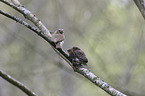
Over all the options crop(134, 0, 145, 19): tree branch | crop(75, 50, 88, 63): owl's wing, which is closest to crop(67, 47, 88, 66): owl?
crop(75, 50, 88, 63): owl's wing

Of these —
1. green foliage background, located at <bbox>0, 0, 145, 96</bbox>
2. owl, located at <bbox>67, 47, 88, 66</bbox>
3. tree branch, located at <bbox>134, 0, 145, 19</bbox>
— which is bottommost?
owl, located at <bbox>67, 47, 88, 66</bbox>

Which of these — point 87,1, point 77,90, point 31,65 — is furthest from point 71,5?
point 77,90

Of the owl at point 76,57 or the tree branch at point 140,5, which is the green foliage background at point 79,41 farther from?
the owl at point 76,57

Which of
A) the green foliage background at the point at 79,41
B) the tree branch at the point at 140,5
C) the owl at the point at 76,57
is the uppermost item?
the green foliage background at the point at 79,41

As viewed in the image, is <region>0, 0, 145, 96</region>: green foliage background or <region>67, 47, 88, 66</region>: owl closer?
<region>67, 47, 88, 66</region>: owl

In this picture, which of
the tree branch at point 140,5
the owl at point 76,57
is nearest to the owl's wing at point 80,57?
the owl at point 76,57

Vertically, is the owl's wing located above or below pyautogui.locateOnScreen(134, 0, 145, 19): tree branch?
below

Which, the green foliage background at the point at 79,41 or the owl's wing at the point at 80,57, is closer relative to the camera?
the owl's wing at the point at 80,57

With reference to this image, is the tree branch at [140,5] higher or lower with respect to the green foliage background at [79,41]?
lower

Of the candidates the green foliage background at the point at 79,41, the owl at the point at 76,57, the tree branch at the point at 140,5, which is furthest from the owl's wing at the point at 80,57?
the green foliage background at the point at 79,41

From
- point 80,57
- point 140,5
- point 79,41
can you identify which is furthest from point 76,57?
point 79,41

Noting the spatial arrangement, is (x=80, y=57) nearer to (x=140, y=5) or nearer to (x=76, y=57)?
(x=76, y=57)

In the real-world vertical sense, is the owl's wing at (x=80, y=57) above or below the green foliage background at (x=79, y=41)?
below

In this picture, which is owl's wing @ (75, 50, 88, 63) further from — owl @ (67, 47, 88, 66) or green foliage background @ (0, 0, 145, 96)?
green foliage background @ (0, 0, 145, 96)
